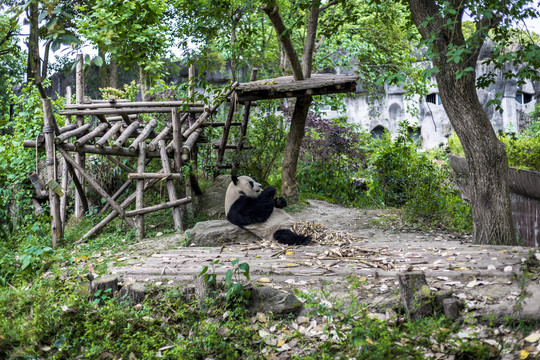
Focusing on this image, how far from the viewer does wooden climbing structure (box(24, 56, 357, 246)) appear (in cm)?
703

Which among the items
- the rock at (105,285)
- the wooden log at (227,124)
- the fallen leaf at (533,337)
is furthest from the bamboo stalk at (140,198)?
the fallen leaf at (533,337)

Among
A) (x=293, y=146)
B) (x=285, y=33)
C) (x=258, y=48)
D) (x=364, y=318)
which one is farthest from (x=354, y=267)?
(x=258, y=48)

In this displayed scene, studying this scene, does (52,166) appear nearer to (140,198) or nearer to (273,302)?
(140,198)

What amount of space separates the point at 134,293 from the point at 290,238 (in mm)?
2407

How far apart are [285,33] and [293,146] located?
288 cm

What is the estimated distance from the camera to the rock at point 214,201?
27.9 feet

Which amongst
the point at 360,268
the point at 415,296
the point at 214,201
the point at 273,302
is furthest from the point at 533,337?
the point at 214,201

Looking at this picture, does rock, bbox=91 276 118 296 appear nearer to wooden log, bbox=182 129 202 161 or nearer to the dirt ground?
the dirt ground

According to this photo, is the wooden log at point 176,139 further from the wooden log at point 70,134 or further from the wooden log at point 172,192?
the wooden log at point 70,134

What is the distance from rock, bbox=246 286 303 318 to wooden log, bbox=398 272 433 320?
87cm

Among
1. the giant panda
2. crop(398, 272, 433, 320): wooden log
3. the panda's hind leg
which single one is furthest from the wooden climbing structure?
crop(398, 272, 433, 320): wooden log

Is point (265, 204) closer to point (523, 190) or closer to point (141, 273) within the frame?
point (141, 273)

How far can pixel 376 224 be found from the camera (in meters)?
7.96

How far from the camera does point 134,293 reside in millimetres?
4176
